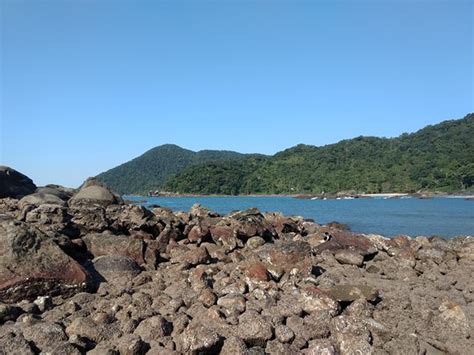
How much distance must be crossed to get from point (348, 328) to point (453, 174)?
411 ft

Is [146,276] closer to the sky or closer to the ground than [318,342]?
closer to the sky

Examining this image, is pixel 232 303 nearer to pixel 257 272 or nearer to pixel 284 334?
pixel 284 334

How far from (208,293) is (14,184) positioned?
30186 mm

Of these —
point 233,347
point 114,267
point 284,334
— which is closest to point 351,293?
point 284,334

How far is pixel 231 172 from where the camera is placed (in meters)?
167

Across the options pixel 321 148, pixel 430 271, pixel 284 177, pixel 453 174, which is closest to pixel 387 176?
pixel 453 174

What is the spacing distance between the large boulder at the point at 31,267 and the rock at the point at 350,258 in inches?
265

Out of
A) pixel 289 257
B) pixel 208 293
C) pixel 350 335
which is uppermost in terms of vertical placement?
pixel 289 257

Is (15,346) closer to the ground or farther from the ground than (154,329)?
farther from the ground

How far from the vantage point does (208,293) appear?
8.02m

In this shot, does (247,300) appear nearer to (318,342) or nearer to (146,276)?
(318,342)

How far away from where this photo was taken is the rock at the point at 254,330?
21.4 ft

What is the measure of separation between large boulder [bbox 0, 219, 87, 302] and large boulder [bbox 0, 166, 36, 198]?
25117 millimetres

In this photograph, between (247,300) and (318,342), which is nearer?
(318,342)
